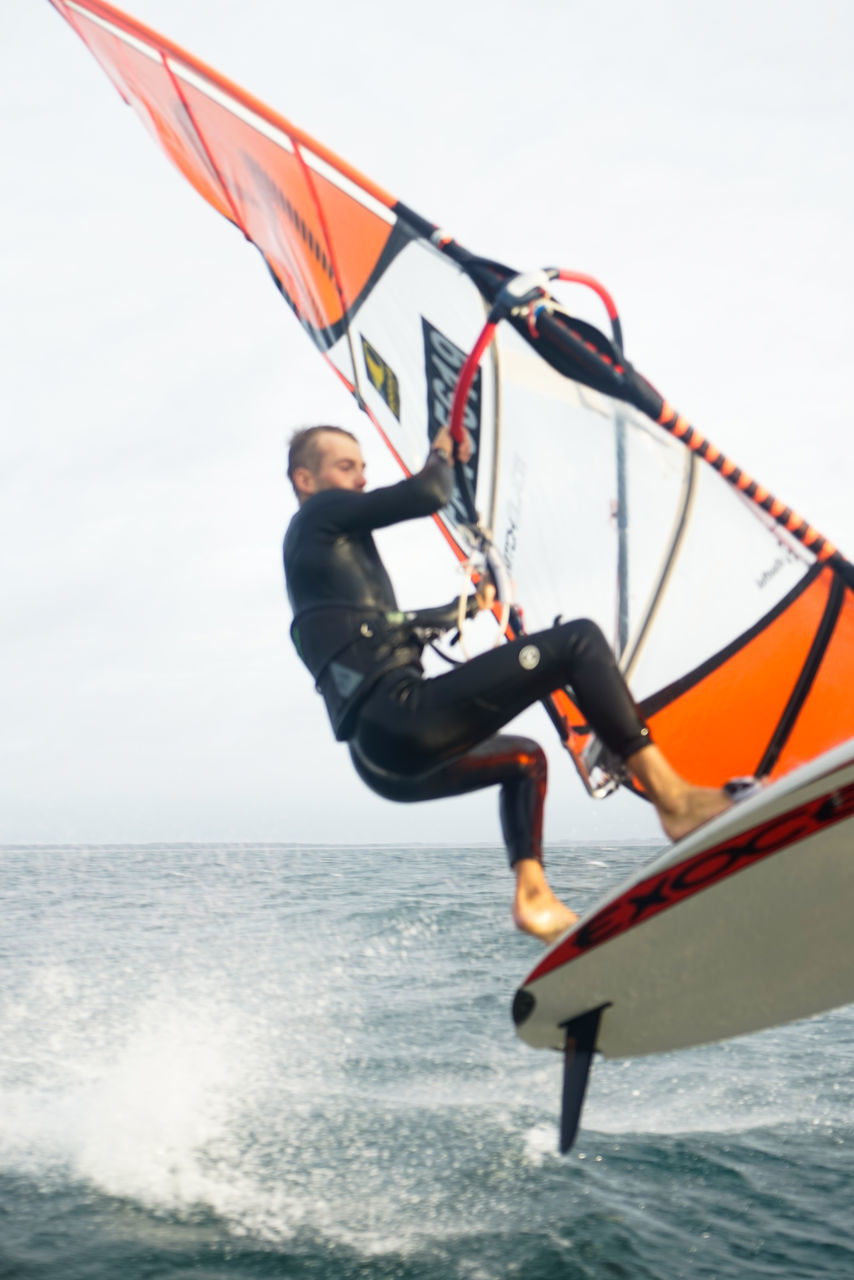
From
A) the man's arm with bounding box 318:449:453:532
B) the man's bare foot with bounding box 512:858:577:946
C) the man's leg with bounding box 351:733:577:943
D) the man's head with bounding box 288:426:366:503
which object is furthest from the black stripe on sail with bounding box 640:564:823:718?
the man's head with bounding box 288:426:366:503

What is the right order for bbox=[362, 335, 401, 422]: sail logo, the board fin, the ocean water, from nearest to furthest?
the board fin → bbox=[362, 335, 401, 422]: sail logo → the ocean water

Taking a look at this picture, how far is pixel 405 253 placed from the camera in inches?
179

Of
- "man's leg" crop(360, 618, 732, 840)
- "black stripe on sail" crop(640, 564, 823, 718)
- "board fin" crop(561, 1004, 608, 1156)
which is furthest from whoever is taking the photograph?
"black stripe on sail" crop(640, 564, 823, 718)

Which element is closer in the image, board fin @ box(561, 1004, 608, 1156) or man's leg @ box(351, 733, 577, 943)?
man's leg @ box(351, 733, 577, 943)

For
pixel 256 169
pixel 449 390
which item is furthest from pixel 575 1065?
pixel 256 169

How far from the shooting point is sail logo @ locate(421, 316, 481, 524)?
186 inches

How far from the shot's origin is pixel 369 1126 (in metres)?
10.3

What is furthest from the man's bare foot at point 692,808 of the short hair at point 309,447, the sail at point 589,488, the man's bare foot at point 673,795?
the short hair at point 309,447

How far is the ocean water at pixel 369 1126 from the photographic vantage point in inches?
293

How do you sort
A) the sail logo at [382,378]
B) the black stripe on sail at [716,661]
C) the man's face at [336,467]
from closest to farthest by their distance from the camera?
the man's face at [336,467]
the black stripe on sail at [716,661]
the sail logo at [382,378]

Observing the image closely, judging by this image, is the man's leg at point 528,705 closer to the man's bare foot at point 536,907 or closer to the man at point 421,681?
the man at point 421,681

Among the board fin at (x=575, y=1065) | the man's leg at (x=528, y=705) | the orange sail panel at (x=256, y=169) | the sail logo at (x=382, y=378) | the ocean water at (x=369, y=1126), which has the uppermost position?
the orange sail panel at (x=256, y=169)

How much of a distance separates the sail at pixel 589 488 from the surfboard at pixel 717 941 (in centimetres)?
92

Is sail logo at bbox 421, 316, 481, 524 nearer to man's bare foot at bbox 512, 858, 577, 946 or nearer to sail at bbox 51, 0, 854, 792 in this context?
sail at bbox 51, 0, 854, 792
